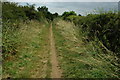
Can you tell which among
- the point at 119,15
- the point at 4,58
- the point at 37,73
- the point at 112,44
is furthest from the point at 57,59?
the point at 119,15

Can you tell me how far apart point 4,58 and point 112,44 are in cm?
455

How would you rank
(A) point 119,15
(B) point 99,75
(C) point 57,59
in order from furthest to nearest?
(C) point 57,59 → (A) point 119,15 → (B) point 99,75

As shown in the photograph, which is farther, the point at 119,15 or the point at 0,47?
the point at 0,47

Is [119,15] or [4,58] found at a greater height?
[119,15]

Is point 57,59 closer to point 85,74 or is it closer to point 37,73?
point 37,73

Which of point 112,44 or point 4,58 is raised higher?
point 112,44

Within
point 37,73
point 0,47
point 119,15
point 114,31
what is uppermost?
point 119,15

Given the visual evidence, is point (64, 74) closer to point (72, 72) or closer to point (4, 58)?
point (72, 72)

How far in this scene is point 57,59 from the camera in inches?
311

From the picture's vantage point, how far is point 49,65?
23.0 feet

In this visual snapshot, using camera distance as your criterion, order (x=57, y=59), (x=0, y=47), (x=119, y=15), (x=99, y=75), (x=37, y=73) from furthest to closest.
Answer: (x=57, y=59) < (x=0, y=47) < (x=37, y=73) < (x=119, y=15) < (x=99, y=75)

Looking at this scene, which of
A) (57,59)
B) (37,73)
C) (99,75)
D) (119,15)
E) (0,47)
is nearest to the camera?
(99,75)

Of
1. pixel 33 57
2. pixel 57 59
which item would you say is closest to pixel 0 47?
pixel 33 57

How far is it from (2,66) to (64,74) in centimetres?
248
